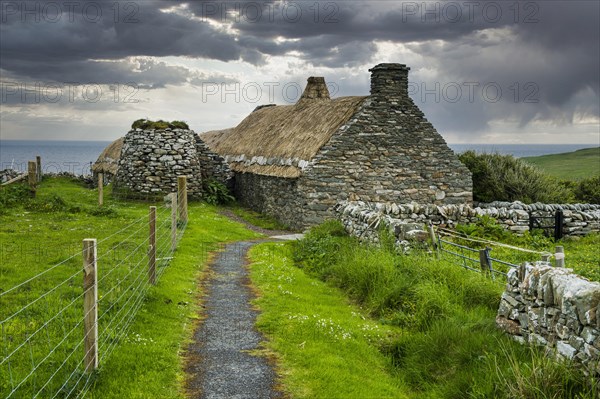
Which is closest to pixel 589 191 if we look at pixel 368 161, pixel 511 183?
pixel 511 183

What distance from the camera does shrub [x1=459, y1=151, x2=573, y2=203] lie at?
2972 centimetres

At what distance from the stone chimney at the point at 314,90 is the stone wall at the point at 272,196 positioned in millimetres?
5940

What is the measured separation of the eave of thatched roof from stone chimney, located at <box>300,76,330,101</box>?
422mm

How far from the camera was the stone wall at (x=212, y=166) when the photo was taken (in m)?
32.2

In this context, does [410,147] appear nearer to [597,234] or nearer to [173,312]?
[597,234]

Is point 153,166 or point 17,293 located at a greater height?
point 153,166

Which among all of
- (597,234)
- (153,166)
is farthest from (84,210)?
(597,234)

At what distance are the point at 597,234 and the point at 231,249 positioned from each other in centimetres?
1377

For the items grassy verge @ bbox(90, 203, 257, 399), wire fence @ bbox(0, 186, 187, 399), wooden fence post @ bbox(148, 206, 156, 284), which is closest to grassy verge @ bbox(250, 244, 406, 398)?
grassy verge @ bbox(90, 203, 257, 399)

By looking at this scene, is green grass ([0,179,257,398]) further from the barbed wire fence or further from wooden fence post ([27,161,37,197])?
the barbed wire fence

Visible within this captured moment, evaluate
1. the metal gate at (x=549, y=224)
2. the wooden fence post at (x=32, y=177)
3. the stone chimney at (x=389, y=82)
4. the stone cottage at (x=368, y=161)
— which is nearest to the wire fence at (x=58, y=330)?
the stone cottage at (x=368, y=161)

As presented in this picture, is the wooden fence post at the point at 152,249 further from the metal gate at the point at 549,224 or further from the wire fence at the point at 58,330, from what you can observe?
the metal gate at the point at 549,224

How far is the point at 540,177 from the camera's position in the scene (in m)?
30.7

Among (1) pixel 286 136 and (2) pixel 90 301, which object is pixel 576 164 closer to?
(1) pixel 286 136
